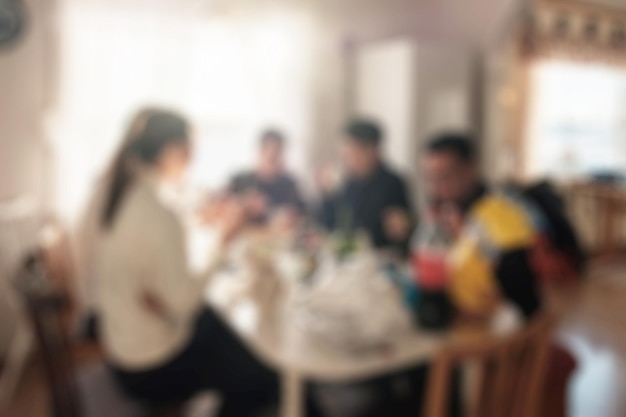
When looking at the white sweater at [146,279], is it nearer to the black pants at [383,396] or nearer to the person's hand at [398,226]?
the black pants at [383,396]

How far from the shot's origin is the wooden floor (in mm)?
1812

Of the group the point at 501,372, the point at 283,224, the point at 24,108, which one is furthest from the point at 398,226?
the point at 24,108

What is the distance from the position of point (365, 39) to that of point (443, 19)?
20.1 inches

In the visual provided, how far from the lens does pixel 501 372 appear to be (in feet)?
2.57

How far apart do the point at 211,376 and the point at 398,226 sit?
2.93 ft

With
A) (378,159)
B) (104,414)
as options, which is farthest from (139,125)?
(378,159)

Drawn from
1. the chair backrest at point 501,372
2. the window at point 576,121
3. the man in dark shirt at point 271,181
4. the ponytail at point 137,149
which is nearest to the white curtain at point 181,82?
the man in dark shirt at point 271,181

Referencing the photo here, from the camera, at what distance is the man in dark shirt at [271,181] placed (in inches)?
97.9

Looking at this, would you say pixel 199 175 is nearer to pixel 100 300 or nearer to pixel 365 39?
pixel 365 39

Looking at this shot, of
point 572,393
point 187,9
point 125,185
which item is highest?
point 187,9

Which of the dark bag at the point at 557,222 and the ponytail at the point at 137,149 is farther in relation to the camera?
the dark bag at the point at 557,222

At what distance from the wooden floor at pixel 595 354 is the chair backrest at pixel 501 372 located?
110 centimetres

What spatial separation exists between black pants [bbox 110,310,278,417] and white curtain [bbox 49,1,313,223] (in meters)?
1.10

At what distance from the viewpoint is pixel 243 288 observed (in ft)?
4.25
